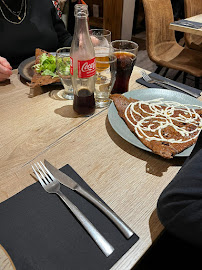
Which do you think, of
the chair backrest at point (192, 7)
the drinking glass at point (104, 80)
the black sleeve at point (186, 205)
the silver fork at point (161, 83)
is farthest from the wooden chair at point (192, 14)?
the black sleeve at point (186, 205)

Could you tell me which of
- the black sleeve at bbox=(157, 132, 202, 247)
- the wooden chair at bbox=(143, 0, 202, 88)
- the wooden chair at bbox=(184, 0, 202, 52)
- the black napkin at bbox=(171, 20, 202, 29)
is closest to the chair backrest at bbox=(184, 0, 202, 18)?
the wooden chair at bbox=(184, 0, 202, 52)

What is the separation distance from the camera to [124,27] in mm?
4156

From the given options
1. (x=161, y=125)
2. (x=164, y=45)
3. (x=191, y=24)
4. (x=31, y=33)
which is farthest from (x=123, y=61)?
(x=164, y=45)

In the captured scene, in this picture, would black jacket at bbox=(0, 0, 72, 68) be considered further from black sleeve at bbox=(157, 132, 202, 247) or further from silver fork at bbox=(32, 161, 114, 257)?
black sleeve at bbox=(157, 132, 202, 247)

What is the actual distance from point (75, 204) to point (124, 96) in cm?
53

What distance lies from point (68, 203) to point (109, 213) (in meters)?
0.11

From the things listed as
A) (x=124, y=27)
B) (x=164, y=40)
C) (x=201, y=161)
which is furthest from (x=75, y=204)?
(x=124, y=27)

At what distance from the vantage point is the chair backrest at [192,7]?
2.72 metres

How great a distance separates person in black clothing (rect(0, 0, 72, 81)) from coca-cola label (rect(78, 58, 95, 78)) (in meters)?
0.82

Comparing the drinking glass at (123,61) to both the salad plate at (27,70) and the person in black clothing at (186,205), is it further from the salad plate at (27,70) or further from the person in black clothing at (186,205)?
the person in black clothing at (186,205)

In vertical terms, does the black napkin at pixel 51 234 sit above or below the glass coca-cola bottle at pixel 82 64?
below

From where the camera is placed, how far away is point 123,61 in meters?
0.94

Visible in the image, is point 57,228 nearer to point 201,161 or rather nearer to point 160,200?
point 160,200

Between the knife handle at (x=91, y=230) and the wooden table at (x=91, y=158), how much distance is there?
4 centimetres
